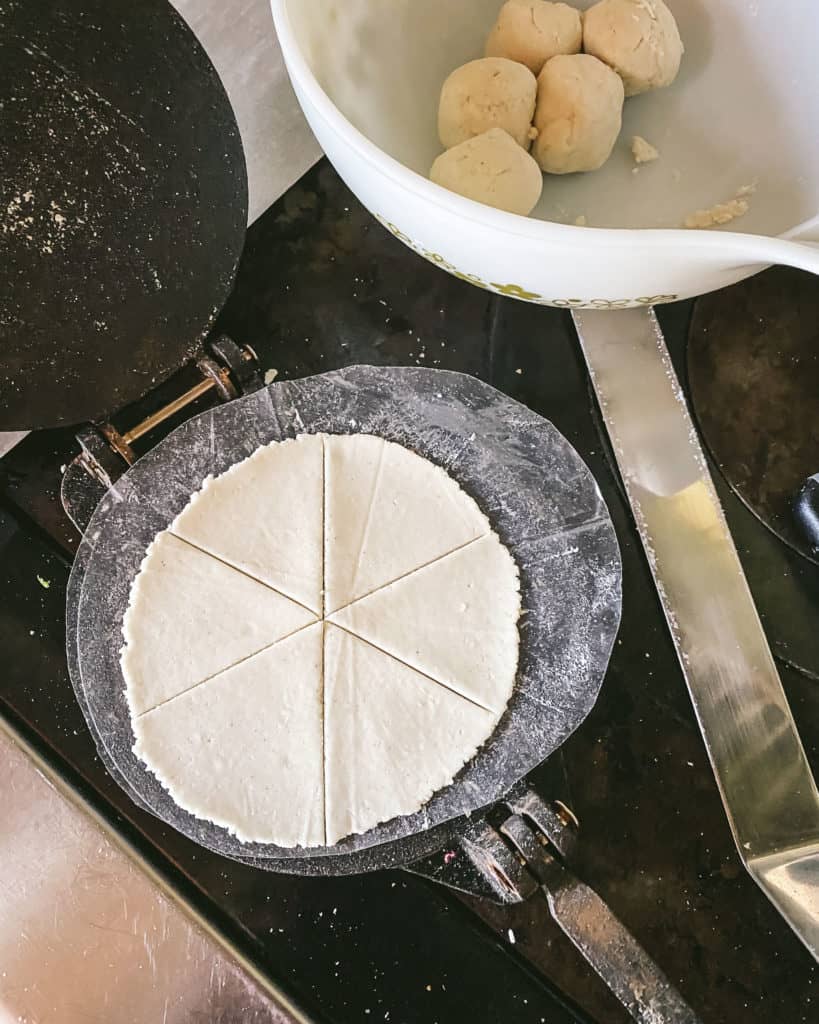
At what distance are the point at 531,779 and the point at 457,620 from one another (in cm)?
19

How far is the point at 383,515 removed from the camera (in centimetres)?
93

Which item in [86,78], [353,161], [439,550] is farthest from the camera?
[439,550]

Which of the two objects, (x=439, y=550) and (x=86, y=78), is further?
(x=439, y=550)

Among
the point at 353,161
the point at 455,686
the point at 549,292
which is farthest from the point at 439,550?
the point at 353,161

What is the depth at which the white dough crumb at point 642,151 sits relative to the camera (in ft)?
2.82

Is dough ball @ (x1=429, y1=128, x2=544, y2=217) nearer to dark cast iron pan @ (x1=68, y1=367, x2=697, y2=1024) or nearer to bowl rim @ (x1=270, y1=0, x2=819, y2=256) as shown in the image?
bowl rim @ (x1=270, y1=0, x2=819, y2=256)

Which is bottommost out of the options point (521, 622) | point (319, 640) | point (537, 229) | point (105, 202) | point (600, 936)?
point (600, 936)

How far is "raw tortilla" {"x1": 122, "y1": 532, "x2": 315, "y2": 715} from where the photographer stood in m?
0.88

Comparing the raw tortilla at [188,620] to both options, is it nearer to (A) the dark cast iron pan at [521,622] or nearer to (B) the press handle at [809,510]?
(A) the dark cast iron pan at [521,622]

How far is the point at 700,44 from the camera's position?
872mm

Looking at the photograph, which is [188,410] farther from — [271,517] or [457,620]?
[457,620]

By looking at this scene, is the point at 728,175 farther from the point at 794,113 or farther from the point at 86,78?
the point at 86,78

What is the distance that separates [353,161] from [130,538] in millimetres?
468

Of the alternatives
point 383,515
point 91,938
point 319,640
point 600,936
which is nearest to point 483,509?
point 383,515
